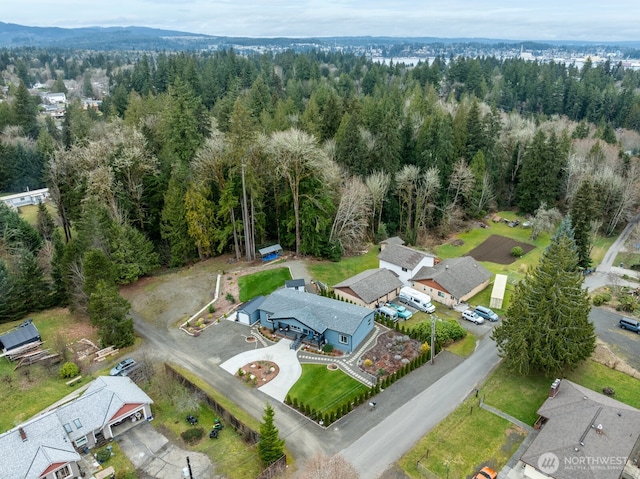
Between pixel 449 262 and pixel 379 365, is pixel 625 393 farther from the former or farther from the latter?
pixel 449 262

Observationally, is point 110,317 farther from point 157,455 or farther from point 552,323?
point 552,323

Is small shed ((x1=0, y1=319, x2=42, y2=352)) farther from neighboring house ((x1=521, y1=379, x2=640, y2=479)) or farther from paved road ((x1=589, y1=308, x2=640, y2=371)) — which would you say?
paved road ((x1=589, y1=308, x2=640, y2=371))

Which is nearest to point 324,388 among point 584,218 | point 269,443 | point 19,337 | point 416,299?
point 269,443

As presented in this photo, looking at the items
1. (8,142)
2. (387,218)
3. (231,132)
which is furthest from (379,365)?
(8,142)

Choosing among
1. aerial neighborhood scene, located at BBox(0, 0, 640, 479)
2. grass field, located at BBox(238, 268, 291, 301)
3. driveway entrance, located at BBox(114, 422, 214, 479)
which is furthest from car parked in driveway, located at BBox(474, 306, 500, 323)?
driveway entrance, located at BBox(114, 422, 214, 479)

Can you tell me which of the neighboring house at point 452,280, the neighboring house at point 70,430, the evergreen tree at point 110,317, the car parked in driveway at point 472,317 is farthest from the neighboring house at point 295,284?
the neighboring house at point 70,430
